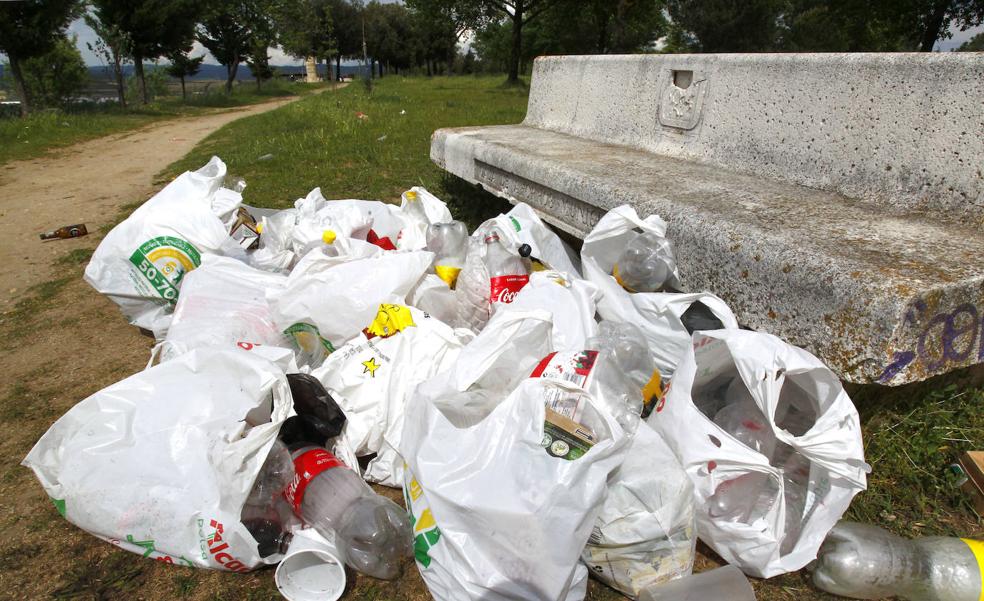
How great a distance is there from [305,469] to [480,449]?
560 mm

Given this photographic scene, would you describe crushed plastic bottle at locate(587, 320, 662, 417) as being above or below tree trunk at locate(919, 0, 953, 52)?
below

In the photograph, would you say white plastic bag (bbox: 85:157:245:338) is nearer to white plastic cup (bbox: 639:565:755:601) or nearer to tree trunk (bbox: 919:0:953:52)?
white plastic cup (bbox: 639:565:755:601)

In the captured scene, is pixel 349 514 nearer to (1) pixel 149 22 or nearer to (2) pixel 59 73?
(1) pixel 149 22

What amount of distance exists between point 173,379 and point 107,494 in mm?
334

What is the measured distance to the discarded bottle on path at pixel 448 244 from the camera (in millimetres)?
2713

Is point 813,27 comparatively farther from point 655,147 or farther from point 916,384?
point 916,384

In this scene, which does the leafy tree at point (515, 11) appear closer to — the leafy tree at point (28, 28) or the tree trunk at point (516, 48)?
the tree trunk at point (516, 48)

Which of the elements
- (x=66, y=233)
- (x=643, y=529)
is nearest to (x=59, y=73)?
(x=66, y=233)

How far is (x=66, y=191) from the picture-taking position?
19.0 ft

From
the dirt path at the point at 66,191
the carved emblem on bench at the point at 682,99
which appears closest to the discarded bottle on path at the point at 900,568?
the carved emblem on bench at the point at 682,99

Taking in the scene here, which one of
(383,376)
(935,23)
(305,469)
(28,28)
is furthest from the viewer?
(935,23)

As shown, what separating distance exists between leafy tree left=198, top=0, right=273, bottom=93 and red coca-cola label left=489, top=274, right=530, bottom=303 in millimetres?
27719

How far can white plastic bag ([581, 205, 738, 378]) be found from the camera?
1.99 metres

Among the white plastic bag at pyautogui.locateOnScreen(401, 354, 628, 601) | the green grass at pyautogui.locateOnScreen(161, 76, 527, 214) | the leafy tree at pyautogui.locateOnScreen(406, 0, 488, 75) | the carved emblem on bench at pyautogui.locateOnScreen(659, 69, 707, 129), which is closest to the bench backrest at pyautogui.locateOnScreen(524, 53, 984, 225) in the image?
the carved emblem on bench at pyautogui.locateOnScreen(659, 69, 707, 129)
